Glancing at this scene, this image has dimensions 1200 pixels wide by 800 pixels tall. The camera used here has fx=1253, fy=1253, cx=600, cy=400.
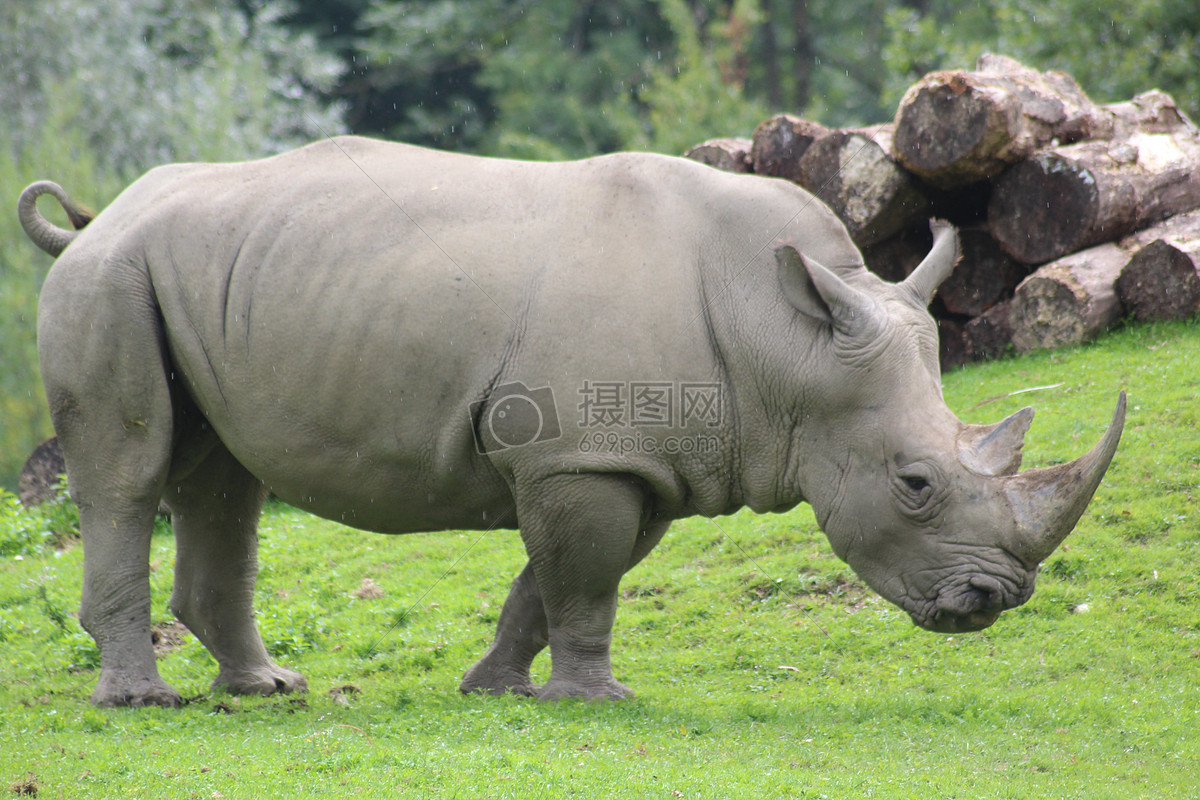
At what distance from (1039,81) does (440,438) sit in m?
7.19

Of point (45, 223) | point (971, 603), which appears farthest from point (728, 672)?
point (45, 223)

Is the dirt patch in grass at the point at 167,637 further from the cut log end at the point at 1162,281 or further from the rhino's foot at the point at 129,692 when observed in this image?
the cut log end at the point at 1162,281

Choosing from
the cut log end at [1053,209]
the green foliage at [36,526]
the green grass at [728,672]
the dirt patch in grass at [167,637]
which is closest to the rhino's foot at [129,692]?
the green grass at [728,672]

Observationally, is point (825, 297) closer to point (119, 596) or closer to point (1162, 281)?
point (119, 596)

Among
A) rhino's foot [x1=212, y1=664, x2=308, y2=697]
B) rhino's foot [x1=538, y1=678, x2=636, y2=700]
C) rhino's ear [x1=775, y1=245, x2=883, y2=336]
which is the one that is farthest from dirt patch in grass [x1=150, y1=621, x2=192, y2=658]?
rhino's ear [x1=775, y1=245, x2=883, y2=336]

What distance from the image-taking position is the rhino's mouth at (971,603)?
5066 mm

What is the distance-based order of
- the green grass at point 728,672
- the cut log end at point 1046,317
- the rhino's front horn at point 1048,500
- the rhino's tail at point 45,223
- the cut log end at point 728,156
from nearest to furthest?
the green grass at point 728,672 < the rhino's front horn at point 1048,500 < the rhino's tail at point 45,223 < the cut log end at point 1046,317 < the cut log end at point 728,156

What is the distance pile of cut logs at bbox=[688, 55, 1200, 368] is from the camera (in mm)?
9555

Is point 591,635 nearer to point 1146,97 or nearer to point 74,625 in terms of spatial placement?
point 74,625

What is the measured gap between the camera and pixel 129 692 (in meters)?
5.95

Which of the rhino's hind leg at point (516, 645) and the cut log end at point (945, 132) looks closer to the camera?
the rhino's hind leg at point (516, 645)

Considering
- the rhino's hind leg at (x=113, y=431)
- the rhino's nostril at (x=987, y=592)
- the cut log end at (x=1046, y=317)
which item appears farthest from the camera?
the cut log end at (x=1046, y=317)

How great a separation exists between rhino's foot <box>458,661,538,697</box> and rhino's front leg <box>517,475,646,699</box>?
361 millimetres

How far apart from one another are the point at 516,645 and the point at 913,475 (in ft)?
7.19
